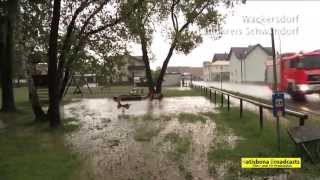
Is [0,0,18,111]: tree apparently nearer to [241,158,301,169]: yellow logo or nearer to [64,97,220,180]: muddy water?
[64,97,220,180]: muddy water

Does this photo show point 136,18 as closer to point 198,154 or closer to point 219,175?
point 198,154

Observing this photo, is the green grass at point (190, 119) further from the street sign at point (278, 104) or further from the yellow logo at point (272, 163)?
the yellow logo at point (272, 163)

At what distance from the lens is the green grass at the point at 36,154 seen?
7.44 m

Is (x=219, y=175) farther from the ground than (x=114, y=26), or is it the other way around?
(x=114, y=26)

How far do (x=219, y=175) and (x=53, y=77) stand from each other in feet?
27.2

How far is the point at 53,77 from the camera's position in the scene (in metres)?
13.7

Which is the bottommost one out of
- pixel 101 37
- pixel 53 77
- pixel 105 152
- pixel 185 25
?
pixel 105 152

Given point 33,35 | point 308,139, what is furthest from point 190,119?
point 308,139

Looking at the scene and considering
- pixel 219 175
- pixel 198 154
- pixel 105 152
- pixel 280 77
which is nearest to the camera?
pixel 219 175

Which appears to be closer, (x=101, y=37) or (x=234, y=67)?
(x=101, y=37)

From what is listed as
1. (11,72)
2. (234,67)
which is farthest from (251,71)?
(11,72)

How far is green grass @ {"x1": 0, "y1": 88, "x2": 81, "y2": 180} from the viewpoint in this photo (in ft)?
24.4

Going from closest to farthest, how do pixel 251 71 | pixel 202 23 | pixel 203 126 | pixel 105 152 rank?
pixel 105 152, pixel 203 126, pixel 202 23, pixel 251 71

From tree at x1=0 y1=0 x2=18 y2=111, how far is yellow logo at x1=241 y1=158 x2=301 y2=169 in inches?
442
